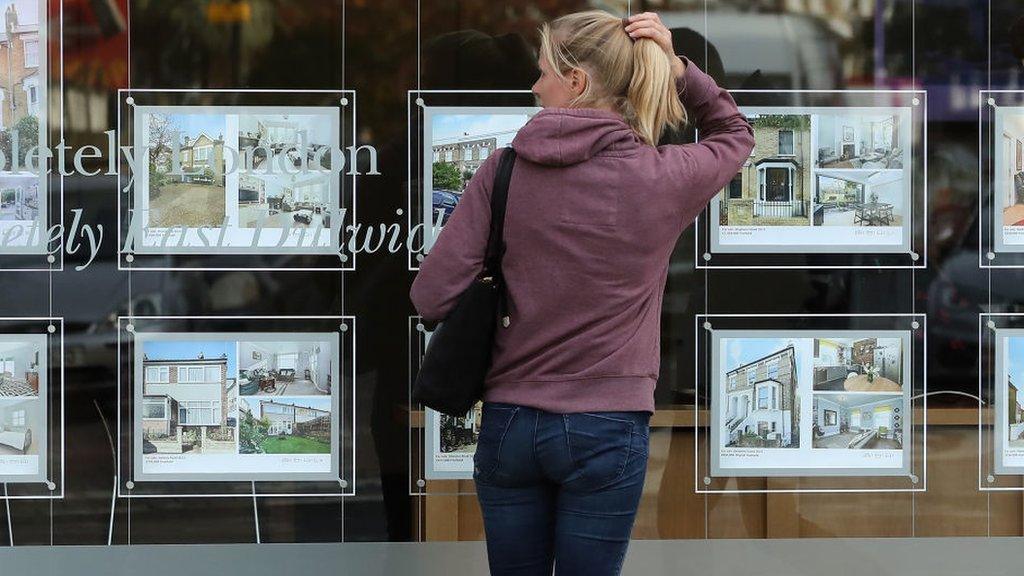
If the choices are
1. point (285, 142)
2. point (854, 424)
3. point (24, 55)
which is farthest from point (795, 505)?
point (24, 55)

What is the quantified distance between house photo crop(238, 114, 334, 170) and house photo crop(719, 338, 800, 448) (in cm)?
135

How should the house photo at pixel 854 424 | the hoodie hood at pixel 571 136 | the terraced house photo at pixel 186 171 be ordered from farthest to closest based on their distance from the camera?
1. the house photo at pixel 854 424
2. the terraced house photo at pixel 186 171
3. the hoodie hood at pixel 571 136

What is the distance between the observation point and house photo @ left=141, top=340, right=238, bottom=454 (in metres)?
3.80

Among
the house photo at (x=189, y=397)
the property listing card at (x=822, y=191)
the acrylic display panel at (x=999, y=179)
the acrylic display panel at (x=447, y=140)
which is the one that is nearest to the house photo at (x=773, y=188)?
the property listing card at (x=822, y=191)

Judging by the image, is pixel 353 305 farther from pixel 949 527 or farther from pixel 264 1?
pixel 949 527

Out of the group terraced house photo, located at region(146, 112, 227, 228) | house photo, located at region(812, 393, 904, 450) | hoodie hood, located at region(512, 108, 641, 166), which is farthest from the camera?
house photo, located at region(812, 393, 904, 450)

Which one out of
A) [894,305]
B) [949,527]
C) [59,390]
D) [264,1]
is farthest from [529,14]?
[949,527]

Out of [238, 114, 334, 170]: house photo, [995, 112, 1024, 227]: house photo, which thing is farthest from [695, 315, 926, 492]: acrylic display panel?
[238, 114, 334, 170]: house photo

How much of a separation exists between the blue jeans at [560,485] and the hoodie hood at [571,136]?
0.50 meters

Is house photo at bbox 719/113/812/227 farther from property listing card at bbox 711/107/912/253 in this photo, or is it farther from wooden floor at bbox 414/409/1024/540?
wooden floor at bbox 414/409/1024/540

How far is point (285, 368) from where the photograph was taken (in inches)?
150

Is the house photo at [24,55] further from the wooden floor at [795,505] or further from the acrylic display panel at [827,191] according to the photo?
the acrylic display panel at [827,191]

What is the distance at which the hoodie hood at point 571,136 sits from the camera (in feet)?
7.96

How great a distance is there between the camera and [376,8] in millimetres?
3783
